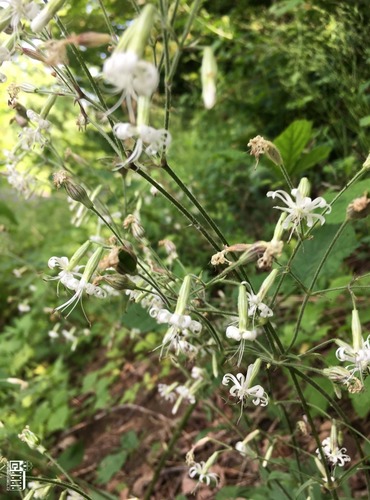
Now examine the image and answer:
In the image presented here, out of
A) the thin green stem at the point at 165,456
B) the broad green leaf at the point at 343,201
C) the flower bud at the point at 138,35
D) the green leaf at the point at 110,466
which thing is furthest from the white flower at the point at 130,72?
the green leaf at the point at 110,466

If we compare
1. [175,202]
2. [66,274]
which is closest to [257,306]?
[175,202]

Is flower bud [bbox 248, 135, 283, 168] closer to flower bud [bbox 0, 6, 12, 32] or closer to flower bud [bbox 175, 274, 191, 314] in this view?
flower bud [bbox 175, 274, 191, 314]

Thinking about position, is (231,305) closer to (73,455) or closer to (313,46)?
(73,455)

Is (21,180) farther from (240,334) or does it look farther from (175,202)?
(240,334)

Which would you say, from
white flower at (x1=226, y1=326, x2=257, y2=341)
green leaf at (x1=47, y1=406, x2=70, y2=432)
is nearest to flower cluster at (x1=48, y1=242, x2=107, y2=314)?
white flower at (x1=226, y1=326, x2=257, y2=341)

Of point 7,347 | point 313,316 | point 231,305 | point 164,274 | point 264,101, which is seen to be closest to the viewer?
point 164,274

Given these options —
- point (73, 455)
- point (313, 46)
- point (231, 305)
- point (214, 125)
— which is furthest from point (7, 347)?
point (214, 125)

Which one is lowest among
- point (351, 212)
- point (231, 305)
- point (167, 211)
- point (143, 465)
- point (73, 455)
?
point (143, 465)

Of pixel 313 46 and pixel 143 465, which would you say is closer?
pixel 143 465
